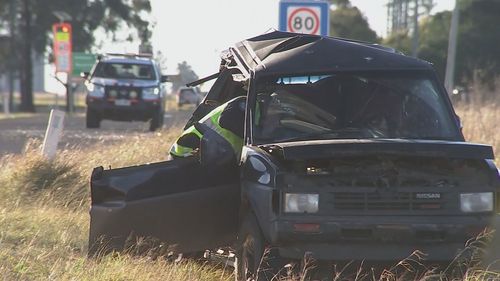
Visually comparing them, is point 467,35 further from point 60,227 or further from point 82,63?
point 60,227

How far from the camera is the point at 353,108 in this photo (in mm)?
6859

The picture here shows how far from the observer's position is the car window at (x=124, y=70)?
24734 mm

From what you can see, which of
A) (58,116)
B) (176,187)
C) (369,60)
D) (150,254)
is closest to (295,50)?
(369,60)

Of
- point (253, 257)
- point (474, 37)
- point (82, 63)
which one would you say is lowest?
point (253, 257)

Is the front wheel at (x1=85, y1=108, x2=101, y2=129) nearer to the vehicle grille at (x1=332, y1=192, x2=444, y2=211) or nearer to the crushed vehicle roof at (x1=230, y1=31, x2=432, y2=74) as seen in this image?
the crushed vehicle roof at (x1=230, y1=31, x2=432, y2=74)

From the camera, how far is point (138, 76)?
2489cm

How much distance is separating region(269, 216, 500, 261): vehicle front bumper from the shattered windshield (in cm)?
103

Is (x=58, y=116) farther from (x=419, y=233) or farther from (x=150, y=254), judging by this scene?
(x=419, y=233)

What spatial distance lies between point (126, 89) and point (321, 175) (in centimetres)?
1907

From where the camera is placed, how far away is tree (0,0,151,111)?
52.0 meters

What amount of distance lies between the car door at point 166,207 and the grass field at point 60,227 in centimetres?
19

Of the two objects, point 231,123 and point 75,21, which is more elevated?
point 75,21

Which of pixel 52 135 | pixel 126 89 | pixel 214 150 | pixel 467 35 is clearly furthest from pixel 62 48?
pixel 214 150

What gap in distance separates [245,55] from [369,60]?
1.23 meters
